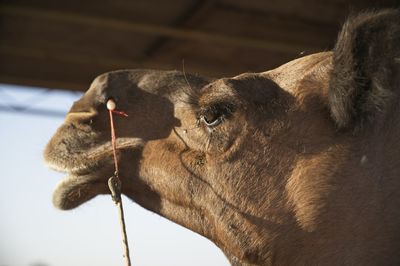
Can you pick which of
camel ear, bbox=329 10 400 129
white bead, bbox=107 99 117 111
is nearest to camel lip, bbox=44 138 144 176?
white bead, bbox=107 99 117 111

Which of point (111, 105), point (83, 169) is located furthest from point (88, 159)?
Result: point (111, 105)

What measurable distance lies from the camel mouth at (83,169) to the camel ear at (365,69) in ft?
2.80

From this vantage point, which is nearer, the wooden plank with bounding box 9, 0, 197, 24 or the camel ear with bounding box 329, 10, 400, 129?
the camel ear with bounding box 329, 10, 400, 129

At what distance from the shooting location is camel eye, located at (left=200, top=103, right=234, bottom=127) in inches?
119

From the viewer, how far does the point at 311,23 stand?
841cm

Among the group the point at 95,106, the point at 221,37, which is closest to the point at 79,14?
the point at 221,37

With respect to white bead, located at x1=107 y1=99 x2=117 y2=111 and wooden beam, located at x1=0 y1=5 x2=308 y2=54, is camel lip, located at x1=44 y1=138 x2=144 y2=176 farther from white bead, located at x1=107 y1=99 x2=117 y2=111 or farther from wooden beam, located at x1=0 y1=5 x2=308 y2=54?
wooden beam, located at x1=0 y1=5 x2=308 y2=54

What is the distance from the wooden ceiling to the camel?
4.35m

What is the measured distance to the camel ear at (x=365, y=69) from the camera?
2.79 m

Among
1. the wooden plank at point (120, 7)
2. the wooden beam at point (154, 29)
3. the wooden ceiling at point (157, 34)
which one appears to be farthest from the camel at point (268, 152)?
the wooden beam at point (154, 29)

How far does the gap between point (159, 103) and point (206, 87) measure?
0.21 m

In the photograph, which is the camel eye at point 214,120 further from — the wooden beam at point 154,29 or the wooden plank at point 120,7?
the wooden beam at point 154,29

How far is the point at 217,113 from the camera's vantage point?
3035mm

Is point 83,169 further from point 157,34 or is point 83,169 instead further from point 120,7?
point 157,34
